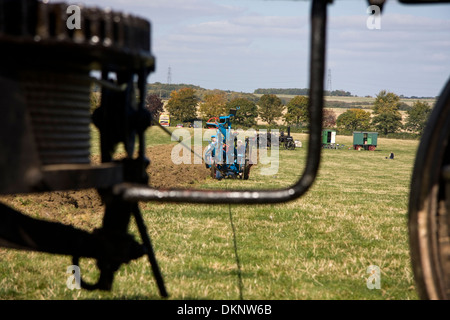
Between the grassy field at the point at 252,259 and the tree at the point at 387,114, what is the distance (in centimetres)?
7295

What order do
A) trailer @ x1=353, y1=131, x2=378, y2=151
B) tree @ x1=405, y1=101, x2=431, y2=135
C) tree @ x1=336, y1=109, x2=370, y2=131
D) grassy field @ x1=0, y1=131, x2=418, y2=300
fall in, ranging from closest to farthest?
grassy field @ x1=0, y1=131, x2=418, y2=300 → trailer @ x1=353, y1=131, x2=378, y2=151 → tree @ x1=405, y1=101, x2=431, y2=135 → tree @ x1=336, y1=109, x2=370, y2=131

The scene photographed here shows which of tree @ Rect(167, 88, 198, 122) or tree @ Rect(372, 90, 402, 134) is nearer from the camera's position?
tree @ Rect(167, 88, 198, 122)

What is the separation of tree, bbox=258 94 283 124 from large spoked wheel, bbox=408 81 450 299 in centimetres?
7713

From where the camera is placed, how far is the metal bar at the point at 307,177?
162cm

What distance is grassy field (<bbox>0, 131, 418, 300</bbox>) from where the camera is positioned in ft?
13.6

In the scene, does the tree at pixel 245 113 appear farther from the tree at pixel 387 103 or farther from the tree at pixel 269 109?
the tree at pixel 387 103

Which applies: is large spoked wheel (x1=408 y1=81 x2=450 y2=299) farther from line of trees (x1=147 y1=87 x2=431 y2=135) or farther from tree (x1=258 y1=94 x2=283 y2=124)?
tree (x1=258 y1=94 x2=283 y2=124)

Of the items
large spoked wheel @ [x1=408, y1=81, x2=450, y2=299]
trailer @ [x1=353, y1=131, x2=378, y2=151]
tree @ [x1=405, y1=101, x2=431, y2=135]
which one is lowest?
trailer @ [x1=353, y1=131, x2=378, y2=151]

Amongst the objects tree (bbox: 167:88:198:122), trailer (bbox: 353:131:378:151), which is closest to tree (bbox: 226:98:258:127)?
tree (bbox: 167:88:198:122)

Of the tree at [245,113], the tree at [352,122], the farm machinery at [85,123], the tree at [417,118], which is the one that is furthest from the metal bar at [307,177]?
the tree at [352,122]

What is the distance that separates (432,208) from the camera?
160cm

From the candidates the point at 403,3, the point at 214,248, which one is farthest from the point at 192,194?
the point at 214,248

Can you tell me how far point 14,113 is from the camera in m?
1.50
